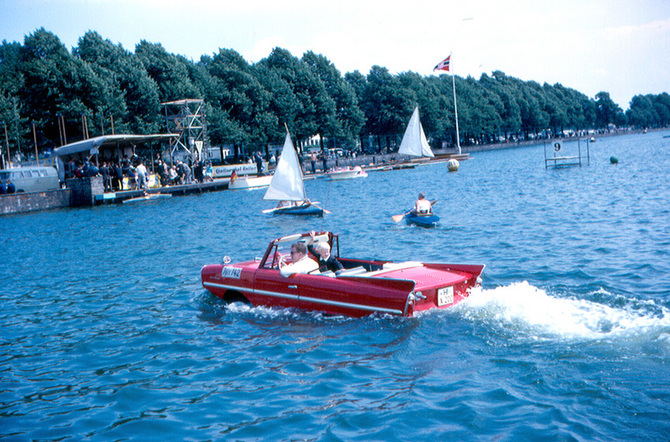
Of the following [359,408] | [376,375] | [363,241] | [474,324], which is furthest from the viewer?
[363,241]

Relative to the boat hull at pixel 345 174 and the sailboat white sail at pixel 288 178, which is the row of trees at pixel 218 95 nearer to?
the boat hull at pixel 345 174

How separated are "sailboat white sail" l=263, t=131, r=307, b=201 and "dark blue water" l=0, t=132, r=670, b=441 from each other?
20.7ft

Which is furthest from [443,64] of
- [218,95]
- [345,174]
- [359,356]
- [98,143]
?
[359,356]

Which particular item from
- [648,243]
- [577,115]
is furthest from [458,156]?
[577,115]

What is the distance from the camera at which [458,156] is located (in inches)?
3150

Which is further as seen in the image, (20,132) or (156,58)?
(156,58)

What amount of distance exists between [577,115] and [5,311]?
174 meters

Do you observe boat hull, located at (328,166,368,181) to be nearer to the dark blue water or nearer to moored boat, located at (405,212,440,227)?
moored boat, located at (405,212,440,227)

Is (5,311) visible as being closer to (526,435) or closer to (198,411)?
(198,411)

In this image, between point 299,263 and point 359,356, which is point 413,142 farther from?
point 359,356

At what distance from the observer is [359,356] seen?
8648mm

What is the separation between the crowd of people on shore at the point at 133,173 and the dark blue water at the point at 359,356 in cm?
2879

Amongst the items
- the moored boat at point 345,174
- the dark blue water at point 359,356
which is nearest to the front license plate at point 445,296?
the dark blue water at point 359,356

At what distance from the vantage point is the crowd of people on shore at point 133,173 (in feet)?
150
